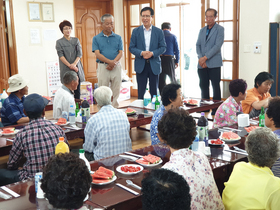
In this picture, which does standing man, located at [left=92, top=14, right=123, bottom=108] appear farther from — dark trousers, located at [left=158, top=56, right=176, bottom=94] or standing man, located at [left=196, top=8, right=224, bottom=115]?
standing man, located at [left=196, top=8, right=224, bottom=115]

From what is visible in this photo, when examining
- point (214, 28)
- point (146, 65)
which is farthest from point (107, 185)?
point (214, 28)

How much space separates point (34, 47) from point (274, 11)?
4477mm

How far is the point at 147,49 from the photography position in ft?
18.7

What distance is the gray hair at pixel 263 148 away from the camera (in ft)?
5.71

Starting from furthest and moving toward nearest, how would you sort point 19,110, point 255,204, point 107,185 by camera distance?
point 19,110 < point 107,185 < point 255,204

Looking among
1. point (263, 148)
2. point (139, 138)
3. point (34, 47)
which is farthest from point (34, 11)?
point (263, 148)

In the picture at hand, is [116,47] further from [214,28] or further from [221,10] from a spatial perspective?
[221,10]

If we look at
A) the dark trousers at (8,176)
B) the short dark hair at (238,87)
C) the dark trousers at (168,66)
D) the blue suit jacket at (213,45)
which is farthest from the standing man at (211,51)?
the dark trousers at (8,176)

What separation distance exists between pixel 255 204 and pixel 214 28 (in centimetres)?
466

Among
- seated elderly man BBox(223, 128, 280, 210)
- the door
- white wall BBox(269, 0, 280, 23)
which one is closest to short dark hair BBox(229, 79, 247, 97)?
seated elderly man BBox(223, 128, 280, 210)

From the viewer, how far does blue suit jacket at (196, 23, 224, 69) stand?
5.88 meters

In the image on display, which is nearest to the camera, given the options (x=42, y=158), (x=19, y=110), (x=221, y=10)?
(x=42, y=158)

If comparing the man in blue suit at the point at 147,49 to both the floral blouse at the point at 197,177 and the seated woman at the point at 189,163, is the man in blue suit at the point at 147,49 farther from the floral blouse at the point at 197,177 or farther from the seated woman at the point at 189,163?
the floral blouse at the point at 197,177

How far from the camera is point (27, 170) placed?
252cm
